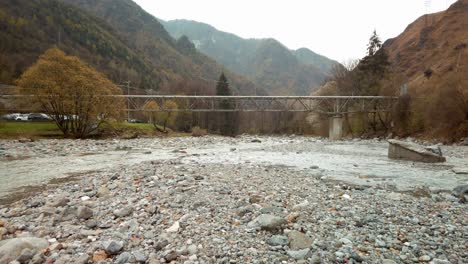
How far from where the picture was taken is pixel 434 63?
65062 mm

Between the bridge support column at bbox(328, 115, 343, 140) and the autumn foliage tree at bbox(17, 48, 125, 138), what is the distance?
33.6 m

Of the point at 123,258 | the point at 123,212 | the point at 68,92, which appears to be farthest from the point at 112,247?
the point at 68,92

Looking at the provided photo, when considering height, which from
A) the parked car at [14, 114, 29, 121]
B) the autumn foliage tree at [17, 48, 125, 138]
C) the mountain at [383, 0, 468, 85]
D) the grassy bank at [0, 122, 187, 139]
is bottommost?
the grassy bank at [0, 122, 187, 139]

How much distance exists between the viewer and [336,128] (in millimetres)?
47250

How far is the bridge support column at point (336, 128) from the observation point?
46525 mm

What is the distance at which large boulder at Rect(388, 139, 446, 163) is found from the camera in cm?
1560

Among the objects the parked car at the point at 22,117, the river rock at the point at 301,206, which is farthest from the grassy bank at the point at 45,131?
the river rock at the point at 301,206

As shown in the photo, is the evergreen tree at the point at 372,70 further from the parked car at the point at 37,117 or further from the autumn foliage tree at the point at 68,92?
the parked car at the point at 37,117

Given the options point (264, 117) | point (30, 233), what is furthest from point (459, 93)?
point (264, 117)

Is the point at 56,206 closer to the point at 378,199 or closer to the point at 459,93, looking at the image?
the point at 378,199

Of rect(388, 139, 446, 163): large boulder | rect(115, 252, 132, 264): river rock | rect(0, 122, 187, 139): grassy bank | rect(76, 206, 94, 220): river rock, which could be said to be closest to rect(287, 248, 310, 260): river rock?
rect(115, 252, 132, 264): river rock

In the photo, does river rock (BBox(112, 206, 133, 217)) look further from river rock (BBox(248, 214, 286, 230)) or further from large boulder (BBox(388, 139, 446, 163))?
large boulder (BBox(388, 139, 446, 163))

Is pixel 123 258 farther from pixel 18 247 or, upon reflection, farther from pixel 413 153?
pixel 413 153

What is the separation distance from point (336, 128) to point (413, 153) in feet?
103
